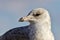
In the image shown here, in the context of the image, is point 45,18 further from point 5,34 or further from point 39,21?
point 5,34

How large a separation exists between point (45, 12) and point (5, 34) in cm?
244

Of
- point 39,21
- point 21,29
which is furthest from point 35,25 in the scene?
point 21,29

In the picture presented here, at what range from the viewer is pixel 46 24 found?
11289 mm

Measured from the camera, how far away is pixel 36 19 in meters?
11.0

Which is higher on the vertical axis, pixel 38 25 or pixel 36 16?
Result: pixel 36 16

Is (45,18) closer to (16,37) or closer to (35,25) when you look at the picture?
(35,25)

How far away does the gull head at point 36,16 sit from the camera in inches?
428

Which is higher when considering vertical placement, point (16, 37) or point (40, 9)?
point (40, 9)

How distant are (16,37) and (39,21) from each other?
197 cm

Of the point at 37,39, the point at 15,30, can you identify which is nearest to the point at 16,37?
the point at 15,30

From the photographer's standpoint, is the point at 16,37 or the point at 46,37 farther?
the point at 16,37

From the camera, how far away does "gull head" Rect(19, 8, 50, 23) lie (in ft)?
35.7

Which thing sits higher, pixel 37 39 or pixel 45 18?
pixel 45 18

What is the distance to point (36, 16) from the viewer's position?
1097 cm
